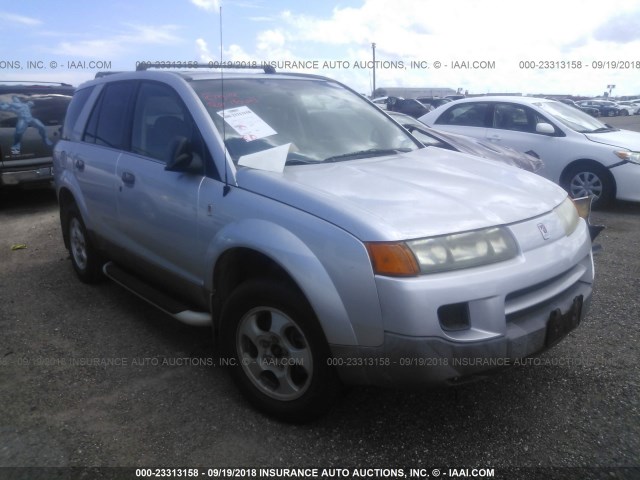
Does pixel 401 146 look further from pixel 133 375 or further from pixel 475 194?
pixel 133 375

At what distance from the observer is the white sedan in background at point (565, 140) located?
7348mm

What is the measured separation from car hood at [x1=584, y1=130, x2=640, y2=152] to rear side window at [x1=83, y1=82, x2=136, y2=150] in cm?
614

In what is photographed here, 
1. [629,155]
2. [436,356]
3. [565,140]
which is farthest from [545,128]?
[436,356]

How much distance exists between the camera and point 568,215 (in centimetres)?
299

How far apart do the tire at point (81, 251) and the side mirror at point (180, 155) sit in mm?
1861

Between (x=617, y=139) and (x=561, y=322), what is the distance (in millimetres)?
6053

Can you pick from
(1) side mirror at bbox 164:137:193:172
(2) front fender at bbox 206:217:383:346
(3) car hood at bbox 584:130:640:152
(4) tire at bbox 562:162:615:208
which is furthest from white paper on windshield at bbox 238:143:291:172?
(3) car hood at bbox 584:130:640:152

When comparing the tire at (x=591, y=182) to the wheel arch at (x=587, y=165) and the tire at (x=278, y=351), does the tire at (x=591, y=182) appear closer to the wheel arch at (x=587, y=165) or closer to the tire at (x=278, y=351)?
the wheel arch at (x=587, y=165)

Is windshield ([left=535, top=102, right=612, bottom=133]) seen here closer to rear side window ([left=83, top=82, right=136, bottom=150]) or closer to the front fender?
rear side window ([left=83, top=82, right=136, bottom=150])

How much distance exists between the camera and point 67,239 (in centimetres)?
519

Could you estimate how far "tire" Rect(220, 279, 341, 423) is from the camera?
100.0 inches

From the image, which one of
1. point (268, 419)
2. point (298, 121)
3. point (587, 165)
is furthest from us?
point (587, 165)

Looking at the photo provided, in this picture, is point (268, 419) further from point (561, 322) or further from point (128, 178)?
point (128, 178)

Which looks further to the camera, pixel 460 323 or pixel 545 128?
pixel 545 128
